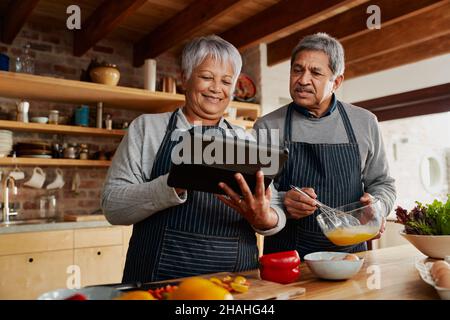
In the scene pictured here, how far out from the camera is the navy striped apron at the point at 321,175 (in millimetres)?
1769

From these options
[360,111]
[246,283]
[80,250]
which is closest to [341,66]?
[360,111]

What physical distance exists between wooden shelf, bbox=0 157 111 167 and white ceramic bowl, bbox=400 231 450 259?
2911mm

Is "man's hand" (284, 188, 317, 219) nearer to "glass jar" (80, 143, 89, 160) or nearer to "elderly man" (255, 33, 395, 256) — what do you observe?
"elderly man" (255, 33, 395, 256)

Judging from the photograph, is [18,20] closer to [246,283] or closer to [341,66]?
[341,66]

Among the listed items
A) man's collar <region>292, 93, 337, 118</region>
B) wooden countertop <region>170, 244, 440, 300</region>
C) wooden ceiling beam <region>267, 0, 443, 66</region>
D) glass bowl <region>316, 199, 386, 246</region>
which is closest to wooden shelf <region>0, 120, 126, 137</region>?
wooden ceiling beam <region>267, 0, 443, 66</region>

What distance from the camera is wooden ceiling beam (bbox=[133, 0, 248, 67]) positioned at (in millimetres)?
3315

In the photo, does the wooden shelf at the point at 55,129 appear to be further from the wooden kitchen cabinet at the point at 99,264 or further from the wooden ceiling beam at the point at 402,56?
the wooden ceiling beam at the point at 402,56

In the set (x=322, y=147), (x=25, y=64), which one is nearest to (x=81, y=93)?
(x=25, y=64)

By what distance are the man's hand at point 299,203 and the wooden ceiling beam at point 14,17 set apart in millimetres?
2556

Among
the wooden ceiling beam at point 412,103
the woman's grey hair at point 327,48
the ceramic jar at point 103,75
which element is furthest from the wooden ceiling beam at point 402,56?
the woman's grey hair at point 327,48

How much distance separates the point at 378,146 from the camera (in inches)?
74.6

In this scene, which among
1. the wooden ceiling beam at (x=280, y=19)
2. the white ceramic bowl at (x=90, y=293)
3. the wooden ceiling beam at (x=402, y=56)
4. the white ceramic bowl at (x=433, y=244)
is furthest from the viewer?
the wooden ceiling beam at (x=402, y=56)

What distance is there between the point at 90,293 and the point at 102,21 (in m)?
3.01

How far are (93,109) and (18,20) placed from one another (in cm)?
104
